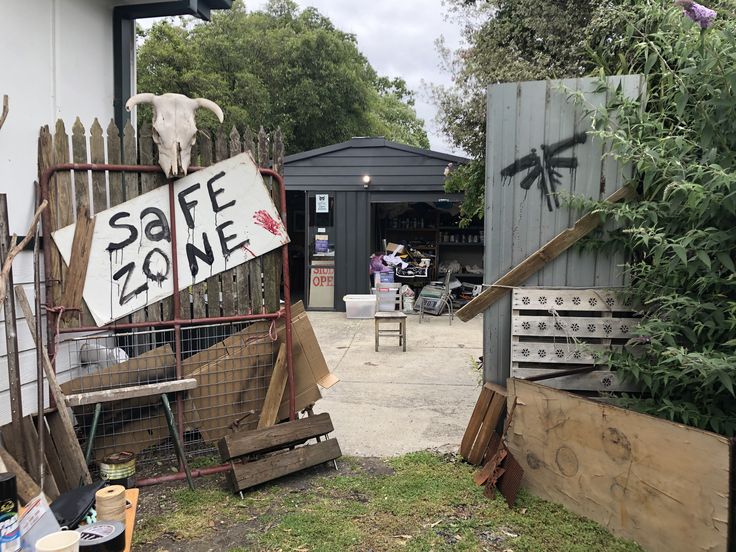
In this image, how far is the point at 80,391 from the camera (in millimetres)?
3264

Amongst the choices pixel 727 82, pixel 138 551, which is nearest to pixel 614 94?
pixel 727 82

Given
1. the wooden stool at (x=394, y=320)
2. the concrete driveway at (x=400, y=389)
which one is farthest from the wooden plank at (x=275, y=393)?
→ the wooden stool at (x=394, y=320)

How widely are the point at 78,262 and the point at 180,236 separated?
2.01 feet

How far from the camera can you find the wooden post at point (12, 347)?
111 inches

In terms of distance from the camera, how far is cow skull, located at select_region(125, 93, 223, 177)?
10.5 feet

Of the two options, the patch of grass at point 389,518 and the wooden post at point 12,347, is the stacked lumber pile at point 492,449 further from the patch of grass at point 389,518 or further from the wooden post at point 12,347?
the wooden post at point 12,347

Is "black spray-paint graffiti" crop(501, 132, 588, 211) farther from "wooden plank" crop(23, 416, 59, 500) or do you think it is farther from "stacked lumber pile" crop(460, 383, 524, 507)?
"wooden plank" crop(23, 416, 59, 500)

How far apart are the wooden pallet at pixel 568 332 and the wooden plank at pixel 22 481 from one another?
9.04 feet

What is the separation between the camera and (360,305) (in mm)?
9742

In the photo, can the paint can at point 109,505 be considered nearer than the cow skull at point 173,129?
Yes

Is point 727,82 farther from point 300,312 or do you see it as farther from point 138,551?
point 138,551

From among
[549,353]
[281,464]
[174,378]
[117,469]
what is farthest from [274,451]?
[549,353]

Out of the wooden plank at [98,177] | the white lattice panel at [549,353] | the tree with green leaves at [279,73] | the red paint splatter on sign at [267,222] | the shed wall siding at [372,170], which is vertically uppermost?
the tree with green leaves at [279,73]

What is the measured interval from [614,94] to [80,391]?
378 centimetres
